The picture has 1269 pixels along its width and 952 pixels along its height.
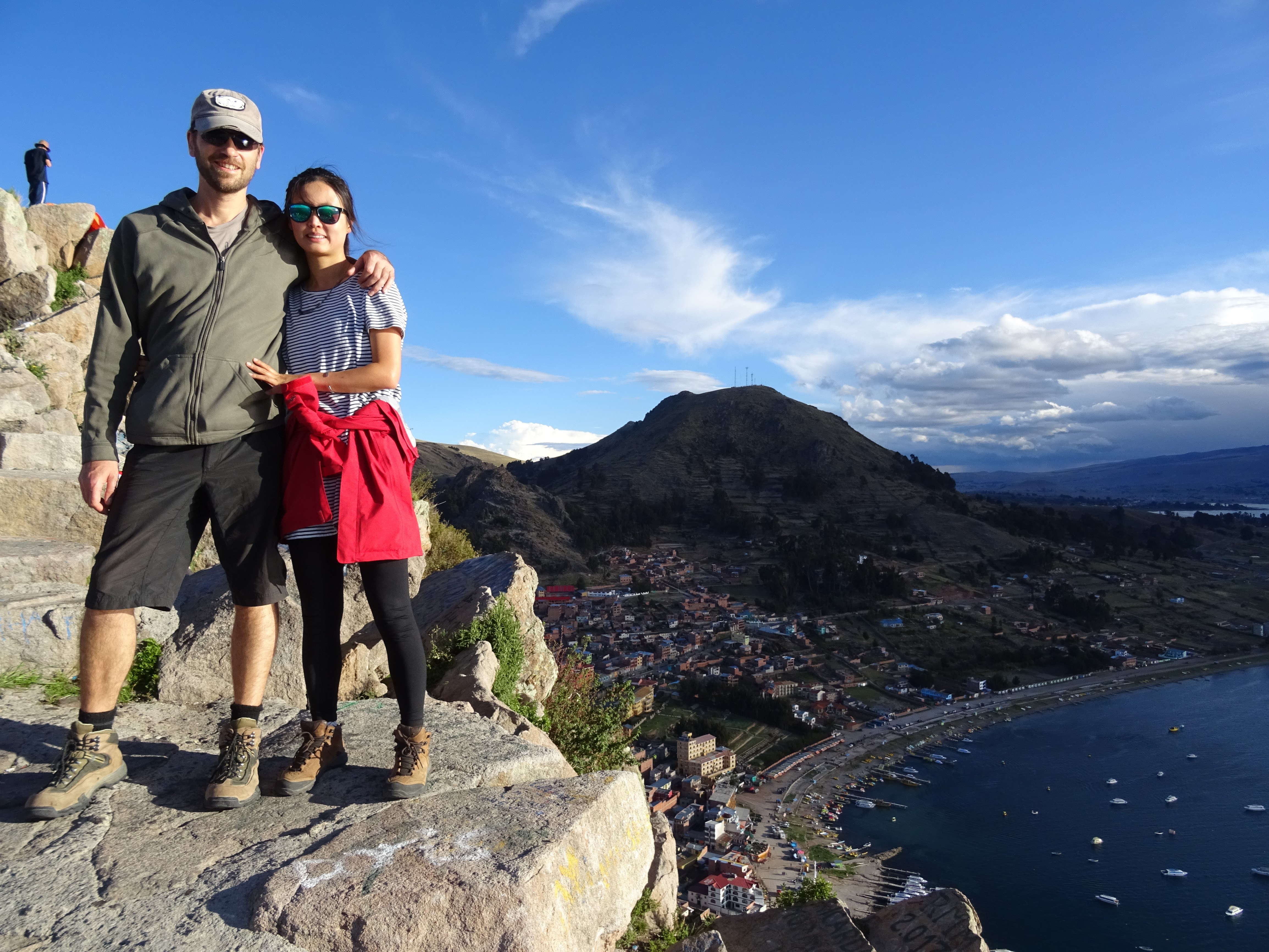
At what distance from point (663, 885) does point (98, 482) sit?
10.7ft

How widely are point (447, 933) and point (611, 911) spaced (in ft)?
2.12

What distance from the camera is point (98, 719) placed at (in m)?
2.57

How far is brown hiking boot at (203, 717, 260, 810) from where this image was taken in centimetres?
250

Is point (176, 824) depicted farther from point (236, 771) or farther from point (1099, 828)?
point (1099, 828)

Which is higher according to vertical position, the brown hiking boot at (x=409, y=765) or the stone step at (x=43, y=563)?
the stone step at (x=43, y=563)

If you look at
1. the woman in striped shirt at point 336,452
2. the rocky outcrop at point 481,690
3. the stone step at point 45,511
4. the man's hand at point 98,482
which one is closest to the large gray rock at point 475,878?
the woman in striped shirt at point 336,452

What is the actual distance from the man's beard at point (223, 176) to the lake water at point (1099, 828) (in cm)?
2125

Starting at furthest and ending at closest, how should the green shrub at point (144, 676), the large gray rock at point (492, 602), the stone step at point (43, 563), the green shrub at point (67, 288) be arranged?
the green shrub at point (67, 288), the large gray rock at point (492, 602), the stone step at point (43, 563), the green shrub at point (144, 676)

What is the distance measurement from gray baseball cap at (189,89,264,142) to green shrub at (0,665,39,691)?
296 centimetres

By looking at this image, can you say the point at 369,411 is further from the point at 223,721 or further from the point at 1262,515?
the point at 1262,515

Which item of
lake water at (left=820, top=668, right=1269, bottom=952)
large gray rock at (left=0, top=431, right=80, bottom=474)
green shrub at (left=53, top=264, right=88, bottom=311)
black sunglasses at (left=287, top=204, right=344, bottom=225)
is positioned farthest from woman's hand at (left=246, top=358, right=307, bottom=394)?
lake water at (left=820, top=668, right=1269, bottom=952)

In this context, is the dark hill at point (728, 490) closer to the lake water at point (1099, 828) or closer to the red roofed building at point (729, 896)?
the lake water at point (1099, 828)

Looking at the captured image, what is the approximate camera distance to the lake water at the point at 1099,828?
60.0 feet

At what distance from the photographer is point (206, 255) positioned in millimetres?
2572
